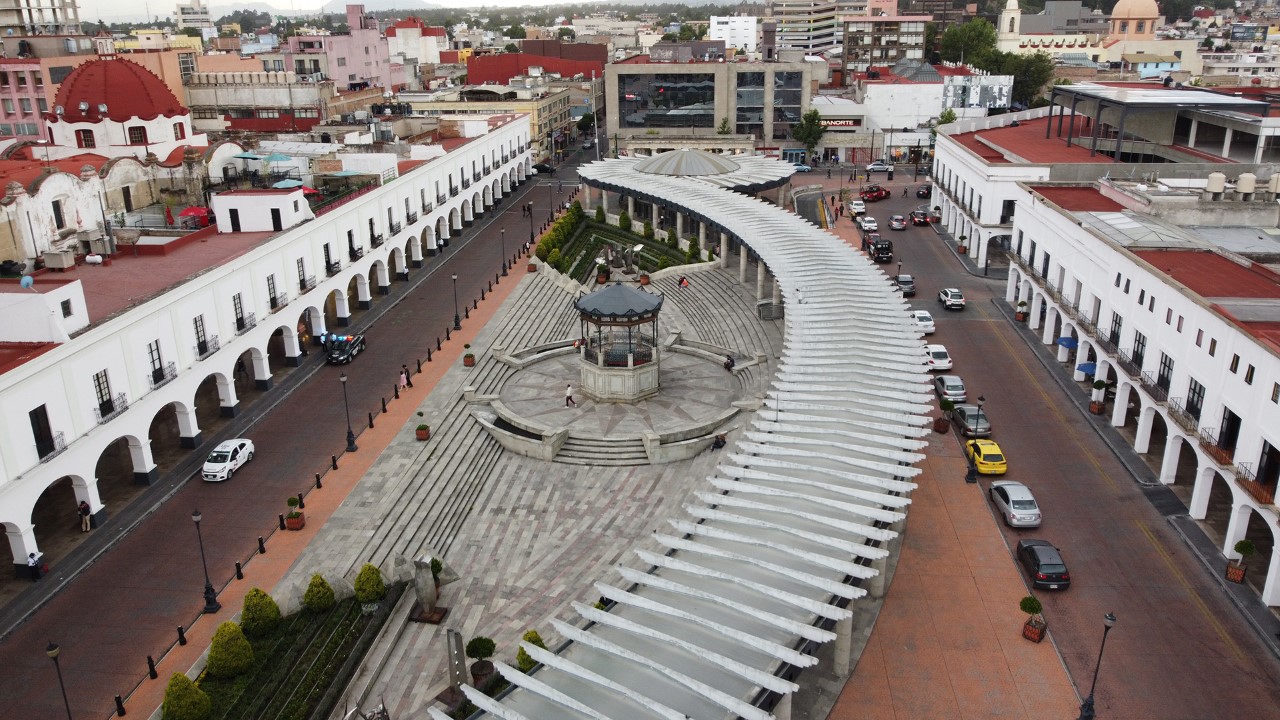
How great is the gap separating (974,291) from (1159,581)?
117 ft

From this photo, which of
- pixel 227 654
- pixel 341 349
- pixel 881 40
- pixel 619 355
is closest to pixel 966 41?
pixel 881 40

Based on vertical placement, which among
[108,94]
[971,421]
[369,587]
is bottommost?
[971,421]

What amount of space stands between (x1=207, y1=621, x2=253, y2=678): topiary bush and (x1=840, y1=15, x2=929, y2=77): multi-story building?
151 m

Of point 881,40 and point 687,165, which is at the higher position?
point 881,40

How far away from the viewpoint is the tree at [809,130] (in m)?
108

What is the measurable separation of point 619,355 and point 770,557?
67.9ft

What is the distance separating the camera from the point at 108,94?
62.7 m

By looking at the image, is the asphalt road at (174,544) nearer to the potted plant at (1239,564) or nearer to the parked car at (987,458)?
the parked car at (987,458)

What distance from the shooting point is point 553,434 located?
40312mm

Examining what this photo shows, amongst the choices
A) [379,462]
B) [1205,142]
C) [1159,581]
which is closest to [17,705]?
[379,462]

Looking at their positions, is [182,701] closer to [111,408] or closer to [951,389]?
[111,408]

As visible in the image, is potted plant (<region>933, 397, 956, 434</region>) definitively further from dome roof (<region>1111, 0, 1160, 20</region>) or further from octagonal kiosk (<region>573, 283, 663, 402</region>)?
dome roof (<region>1111, 0, 1160, 20</region>)

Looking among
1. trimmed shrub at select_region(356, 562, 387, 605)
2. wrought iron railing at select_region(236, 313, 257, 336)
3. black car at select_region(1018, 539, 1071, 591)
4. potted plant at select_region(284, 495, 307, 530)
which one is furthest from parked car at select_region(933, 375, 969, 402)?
wrought iron railing at select_region(236, 313, 257, 336)

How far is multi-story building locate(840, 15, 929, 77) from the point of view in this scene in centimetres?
16125
